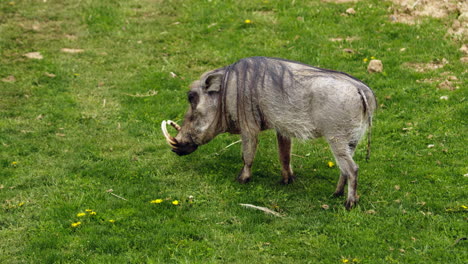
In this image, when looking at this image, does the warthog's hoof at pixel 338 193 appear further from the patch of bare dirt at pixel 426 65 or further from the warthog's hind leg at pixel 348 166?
the patch of bare dirt at pixel 426 65

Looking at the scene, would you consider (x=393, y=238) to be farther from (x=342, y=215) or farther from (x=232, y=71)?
(x=232, y=71)

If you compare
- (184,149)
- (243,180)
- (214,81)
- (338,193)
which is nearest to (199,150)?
(184,149)

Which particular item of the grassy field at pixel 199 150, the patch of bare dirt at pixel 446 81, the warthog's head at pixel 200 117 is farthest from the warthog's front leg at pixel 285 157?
the patch of bare dirt at pixel 446 81

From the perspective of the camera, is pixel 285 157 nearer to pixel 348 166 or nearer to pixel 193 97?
pixel 348 166

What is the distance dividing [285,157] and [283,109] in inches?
32.2

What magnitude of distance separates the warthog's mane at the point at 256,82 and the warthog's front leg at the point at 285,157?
32 cm

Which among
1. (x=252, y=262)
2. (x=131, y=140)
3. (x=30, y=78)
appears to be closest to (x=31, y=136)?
(x=131, y=140)

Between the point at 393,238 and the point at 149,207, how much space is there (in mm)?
2687

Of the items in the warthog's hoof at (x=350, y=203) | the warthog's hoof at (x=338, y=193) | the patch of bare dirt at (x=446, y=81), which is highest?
the patch of bare dirt at (x=446, y=81)

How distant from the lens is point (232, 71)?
7.48 meters

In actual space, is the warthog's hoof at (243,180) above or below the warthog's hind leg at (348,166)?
below

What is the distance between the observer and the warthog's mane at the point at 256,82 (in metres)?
7.07

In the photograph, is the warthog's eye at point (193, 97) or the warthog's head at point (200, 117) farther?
the warthog's eye at point (193, 97)

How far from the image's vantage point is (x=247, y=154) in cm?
755
